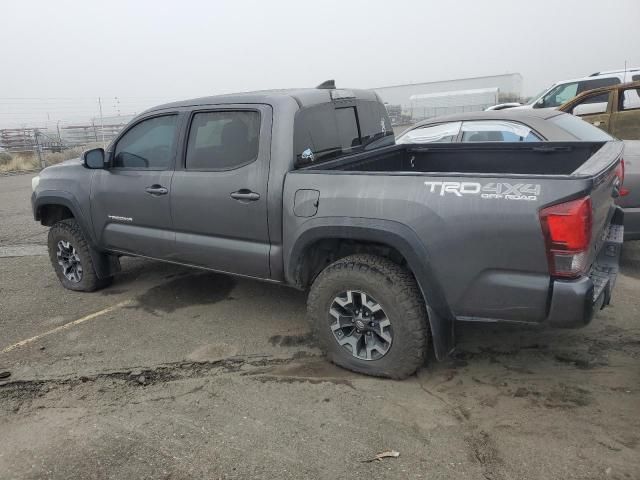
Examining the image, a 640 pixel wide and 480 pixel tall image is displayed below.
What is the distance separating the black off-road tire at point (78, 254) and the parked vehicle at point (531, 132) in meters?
3.58

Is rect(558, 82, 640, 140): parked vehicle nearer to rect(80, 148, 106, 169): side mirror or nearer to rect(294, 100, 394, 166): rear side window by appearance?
rect(294, 100, 394, 166): rear side window

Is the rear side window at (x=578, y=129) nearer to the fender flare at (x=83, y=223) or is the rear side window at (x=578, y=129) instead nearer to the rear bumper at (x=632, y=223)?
the rear bumper at (x=632, y=223)

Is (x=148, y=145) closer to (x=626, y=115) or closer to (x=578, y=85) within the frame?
(x=626, y=115)

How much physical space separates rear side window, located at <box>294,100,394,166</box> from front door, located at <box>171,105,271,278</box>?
0.26 meters

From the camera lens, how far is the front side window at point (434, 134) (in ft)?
19.8

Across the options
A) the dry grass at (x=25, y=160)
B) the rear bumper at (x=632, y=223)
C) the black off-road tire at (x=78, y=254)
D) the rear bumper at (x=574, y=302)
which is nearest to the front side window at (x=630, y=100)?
the rear bumper at (x=632, y=223)

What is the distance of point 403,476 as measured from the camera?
255cm

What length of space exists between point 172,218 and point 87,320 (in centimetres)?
131

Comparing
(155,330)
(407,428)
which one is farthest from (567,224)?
(155,330)

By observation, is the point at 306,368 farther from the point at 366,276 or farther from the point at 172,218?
the point at 172,218

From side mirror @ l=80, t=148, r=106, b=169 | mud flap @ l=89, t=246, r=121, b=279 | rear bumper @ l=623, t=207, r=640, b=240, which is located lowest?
mud flap @ l=89, t=246, r=121, b=279

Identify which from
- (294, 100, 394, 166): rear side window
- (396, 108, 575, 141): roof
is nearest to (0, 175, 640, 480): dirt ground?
(294, 100, 394, 166): rear side window

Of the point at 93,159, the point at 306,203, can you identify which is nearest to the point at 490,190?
the point at 306,203

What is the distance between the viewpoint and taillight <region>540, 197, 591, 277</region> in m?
2.63
